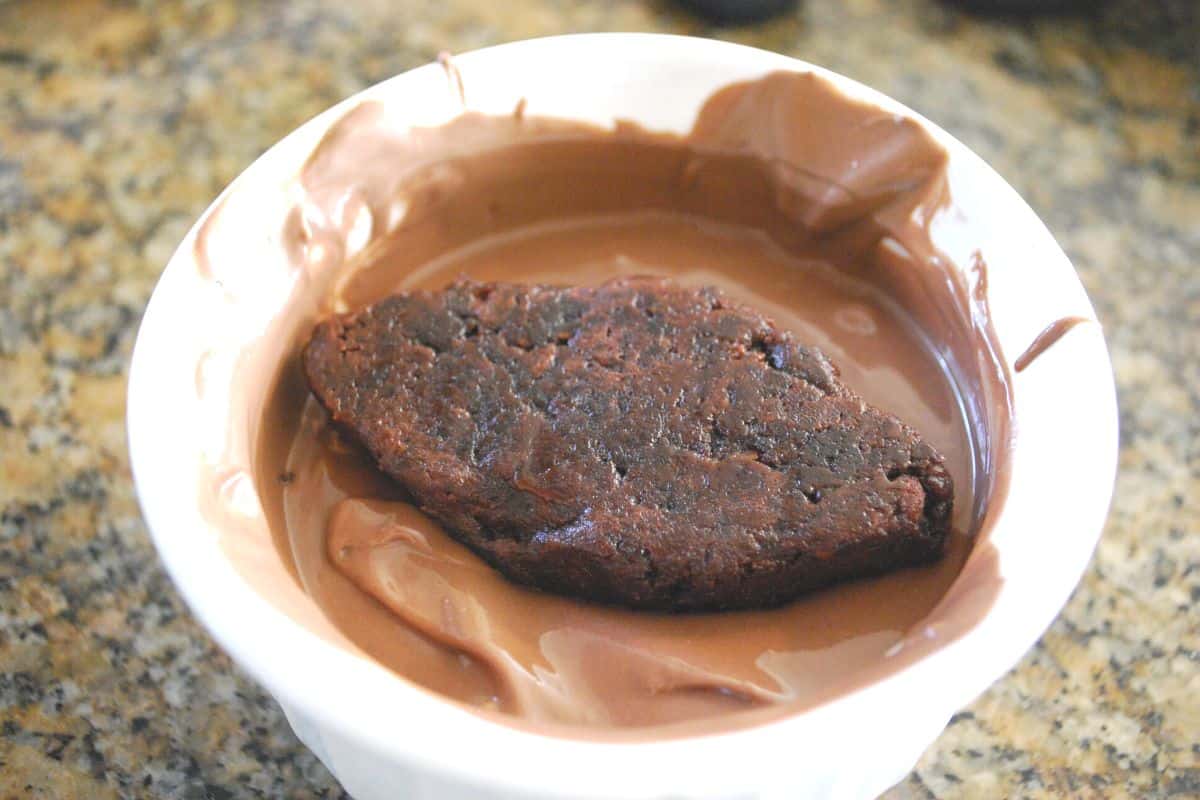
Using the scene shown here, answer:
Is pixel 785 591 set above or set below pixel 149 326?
below

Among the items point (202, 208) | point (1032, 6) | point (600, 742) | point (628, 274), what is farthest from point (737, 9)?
point (600, 742)

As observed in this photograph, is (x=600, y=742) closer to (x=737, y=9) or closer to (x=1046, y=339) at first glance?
(x=1046, y=339)

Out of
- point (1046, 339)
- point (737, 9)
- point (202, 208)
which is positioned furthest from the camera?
point (737, 9)

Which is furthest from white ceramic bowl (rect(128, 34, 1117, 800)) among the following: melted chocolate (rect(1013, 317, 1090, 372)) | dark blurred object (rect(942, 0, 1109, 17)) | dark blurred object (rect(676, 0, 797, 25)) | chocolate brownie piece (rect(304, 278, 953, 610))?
dark blurred object (rect(942, 0, 1109, 17))

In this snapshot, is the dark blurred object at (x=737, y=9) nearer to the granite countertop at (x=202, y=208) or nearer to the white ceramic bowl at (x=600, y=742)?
the granite countertop at (x=202, y=208)

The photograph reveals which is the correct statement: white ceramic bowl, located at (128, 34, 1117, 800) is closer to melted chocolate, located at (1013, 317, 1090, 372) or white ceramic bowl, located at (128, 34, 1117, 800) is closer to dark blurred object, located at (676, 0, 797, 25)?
melted chocolate, located at (1013, 317, 1090, 372)

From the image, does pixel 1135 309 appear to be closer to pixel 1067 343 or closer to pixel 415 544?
pixel 1067 343

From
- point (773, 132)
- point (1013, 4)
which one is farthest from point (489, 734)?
point (1013, 4)
